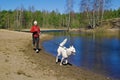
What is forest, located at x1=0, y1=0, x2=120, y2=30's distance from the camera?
315 feet

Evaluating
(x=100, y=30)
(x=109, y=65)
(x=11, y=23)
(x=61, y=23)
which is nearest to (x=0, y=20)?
(x=11, y=23)

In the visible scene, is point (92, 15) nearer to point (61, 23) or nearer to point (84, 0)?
point (84, 0)

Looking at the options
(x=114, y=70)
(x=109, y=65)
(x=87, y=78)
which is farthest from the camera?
(x=109, y=65)

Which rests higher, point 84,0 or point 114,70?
point 84,0

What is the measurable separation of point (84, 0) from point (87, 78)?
8678cm

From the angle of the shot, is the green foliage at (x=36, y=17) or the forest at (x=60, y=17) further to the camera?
the green foliage at (x=36, y=17)

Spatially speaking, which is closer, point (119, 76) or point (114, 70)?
point (119, 76)

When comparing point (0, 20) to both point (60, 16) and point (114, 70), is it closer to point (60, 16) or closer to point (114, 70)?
point (60, 16)

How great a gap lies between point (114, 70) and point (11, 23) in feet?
432

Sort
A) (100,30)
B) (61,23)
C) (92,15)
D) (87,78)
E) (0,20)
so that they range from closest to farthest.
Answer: (87,78)
(100,30)
(92,15)
(0,20)
(61,23)

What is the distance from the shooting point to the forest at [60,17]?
95.9 meters

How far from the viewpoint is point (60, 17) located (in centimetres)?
16650

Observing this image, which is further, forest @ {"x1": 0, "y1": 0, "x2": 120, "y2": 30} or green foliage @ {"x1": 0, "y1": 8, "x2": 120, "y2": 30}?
green foliage @ {"x1": 0, "y1": 8, "x2": 120, "y2": 30}

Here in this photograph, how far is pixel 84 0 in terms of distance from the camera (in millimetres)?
98500
